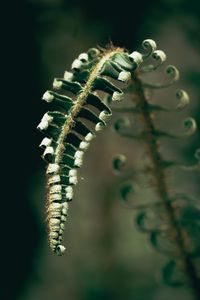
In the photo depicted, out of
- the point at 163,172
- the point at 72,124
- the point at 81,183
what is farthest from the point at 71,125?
the point at 81,183

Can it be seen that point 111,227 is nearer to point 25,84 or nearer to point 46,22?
point 25,84

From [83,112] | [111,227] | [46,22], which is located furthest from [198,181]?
[83,112]

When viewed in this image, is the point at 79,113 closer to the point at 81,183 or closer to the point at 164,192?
the point at 164,192

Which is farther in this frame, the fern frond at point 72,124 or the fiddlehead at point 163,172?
the fiddlehead at point 163,172

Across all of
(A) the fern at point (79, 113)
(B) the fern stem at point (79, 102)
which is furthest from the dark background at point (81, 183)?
(B) the fern stem at point (79, 102)

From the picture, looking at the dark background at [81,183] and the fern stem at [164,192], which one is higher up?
the dark background at [81,183]

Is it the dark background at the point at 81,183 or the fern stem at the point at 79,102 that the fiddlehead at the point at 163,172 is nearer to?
the fern stem at the point at 79,102

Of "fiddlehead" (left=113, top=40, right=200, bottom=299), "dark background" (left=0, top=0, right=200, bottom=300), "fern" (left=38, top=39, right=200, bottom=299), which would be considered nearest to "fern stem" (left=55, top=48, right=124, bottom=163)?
"fern" (left=38, top=39, right=200, bottom=299)
